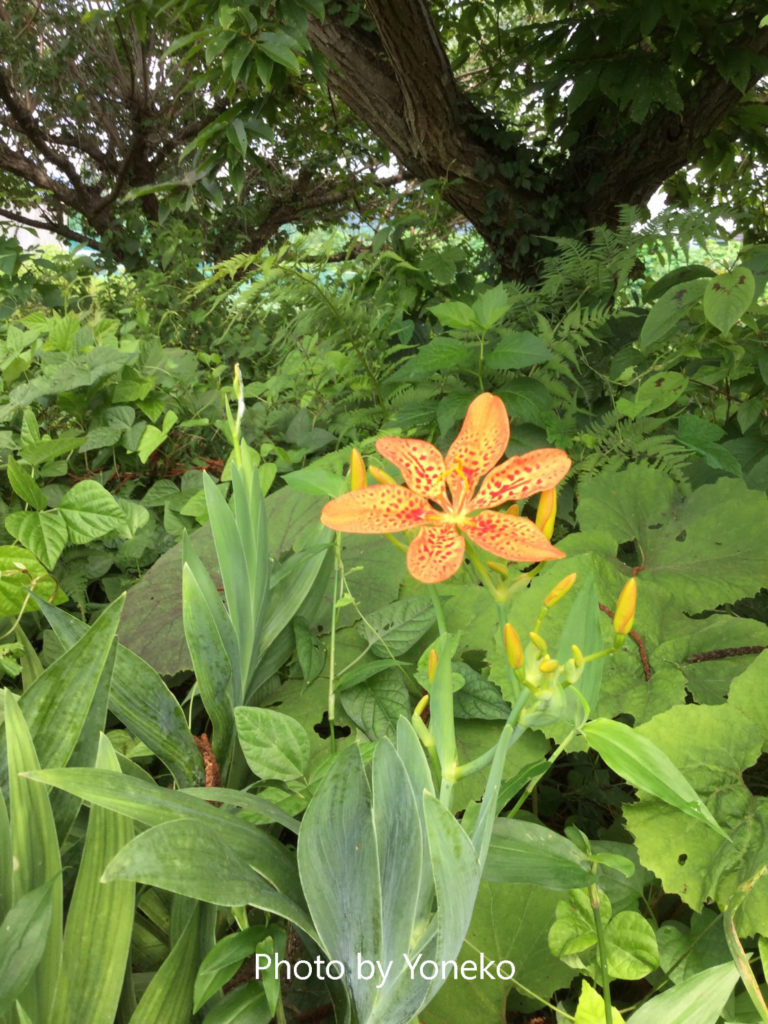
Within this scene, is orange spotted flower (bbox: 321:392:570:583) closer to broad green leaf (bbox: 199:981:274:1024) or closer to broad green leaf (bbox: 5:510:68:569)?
broad green leaf (bbox: 199:981:274:1024)

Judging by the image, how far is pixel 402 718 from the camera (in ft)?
1.41

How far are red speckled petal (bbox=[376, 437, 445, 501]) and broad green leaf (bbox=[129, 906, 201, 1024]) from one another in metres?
0.32

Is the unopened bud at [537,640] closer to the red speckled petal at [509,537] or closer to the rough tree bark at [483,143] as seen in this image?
the red speckled petal at [509,537]

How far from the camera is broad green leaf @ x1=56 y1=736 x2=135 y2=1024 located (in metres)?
0.43

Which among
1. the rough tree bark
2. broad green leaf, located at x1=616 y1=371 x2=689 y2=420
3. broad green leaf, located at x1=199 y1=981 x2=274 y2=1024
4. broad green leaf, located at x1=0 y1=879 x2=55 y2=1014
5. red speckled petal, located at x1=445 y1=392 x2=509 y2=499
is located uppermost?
the rough tree bark

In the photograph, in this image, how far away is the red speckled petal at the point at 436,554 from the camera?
373 millimetres

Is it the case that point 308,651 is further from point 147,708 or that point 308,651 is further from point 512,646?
point 512,646

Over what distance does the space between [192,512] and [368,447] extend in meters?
0.29

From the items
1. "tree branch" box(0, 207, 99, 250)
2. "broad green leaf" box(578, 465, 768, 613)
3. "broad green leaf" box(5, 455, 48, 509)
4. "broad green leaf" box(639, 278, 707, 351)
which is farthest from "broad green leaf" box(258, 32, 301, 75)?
"tree branch" box(0, 207, 99, 250)

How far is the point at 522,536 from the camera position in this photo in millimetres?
384

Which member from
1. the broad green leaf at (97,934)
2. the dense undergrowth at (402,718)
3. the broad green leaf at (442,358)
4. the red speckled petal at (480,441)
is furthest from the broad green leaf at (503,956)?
the broad green leaf at (442,358)

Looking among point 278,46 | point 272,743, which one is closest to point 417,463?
point 272,743

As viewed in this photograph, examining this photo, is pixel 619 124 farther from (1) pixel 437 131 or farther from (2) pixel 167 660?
(2) pixel 167 660

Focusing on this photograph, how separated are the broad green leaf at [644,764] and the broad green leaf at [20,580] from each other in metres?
0.69
